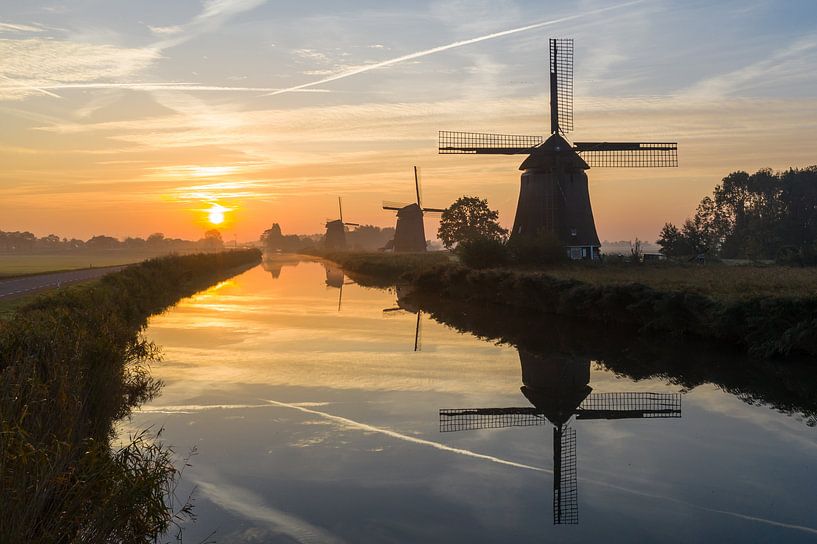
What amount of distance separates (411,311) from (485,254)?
12.8 m

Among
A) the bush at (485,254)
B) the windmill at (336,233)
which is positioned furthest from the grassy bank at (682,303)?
the windmill at (336,233)

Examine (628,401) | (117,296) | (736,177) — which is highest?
(736,177)

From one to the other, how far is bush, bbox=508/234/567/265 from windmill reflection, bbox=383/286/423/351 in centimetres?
787

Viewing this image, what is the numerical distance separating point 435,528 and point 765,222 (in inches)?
3135

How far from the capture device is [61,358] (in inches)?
393

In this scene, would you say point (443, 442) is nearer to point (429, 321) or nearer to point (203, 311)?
point (429, 321)

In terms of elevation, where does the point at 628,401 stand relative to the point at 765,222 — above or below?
below

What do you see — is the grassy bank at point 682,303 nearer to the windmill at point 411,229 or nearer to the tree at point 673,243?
the tree at point 673,243

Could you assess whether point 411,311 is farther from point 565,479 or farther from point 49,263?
point 49,263

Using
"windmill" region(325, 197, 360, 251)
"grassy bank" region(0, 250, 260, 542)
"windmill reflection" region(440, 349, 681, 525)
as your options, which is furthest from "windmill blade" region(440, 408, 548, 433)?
"windmill" region(325, 197, 360, 251)

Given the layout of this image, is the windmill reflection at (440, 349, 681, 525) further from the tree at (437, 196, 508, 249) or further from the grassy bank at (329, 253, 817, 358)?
the tree at (437, 196, 508, 249)

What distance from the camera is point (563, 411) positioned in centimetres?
1416

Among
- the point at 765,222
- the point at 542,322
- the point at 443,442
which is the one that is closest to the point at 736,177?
the point at 765,222

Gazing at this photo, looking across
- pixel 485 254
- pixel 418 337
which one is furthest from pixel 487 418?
pixel 485 254
